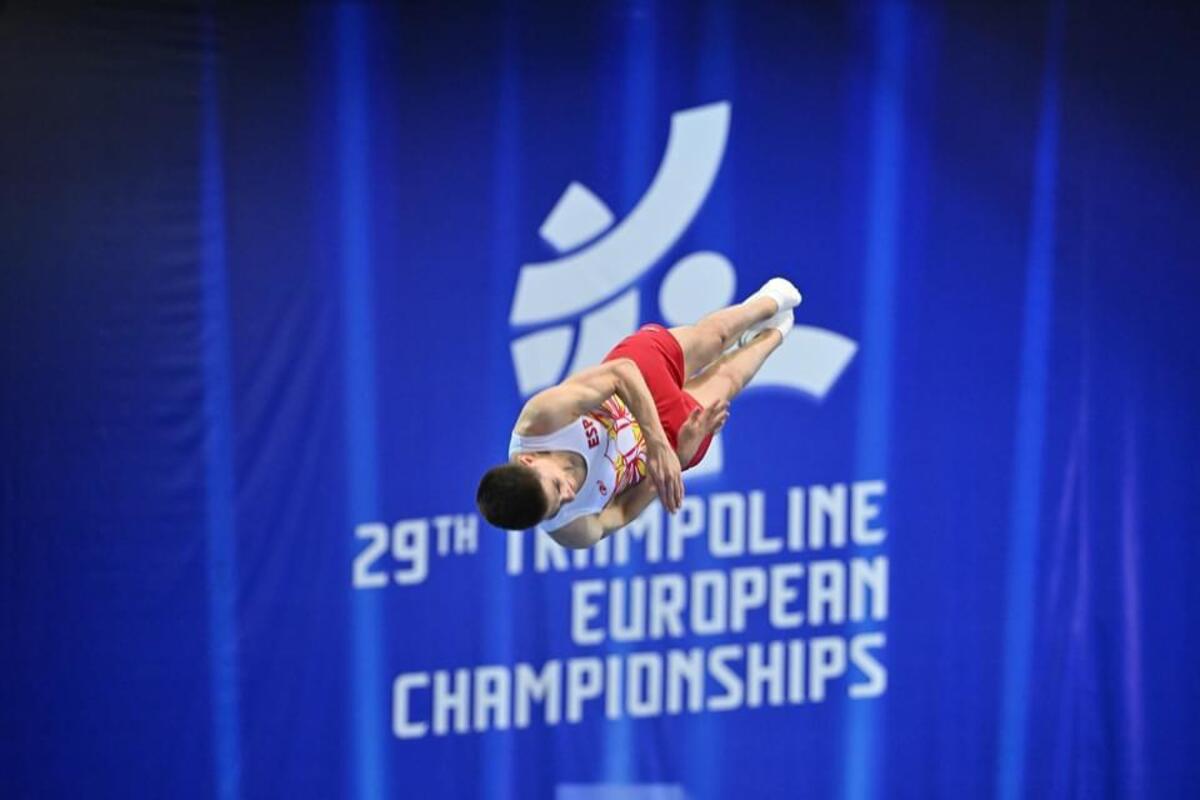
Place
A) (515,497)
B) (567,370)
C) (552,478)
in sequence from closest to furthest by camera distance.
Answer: (515,497), (552,478), (567,370)

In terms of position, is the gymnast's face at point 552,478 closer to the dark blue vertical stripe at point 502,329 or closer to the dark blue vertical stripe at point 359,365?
the dark blue vertical stripe at point 502,329

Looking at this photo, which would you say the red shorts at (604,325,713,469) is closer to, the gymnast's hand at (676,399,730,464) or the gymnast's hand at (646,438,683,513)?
the gymnast's hand at (676,399,730,464)

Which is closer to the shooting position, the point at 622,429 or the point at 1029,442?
the point at 622,429

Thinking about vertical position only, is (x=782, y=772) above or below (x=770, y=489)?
below

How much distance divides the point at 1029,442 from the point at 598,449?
2.37 m

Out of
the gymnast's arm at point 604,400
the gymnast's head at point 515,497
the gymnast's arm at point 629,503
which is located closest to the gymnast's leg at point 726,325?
the gymnast's arm at point 629,503

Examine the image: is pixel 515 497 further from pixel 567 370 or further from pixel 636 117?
pixel 636 117

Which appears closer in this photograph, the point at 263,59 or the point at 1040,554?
the point at 1040,554

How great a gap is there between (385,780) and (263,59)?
110 inches

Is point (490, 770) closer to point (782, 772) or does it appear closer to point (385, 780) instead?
point (385, 780)

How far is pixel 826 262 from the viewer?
238 inches

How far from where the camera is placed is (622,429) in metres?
4.35

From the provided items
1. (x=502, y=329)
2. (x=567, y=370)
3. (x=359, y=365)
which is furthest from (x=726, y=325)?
(x=359, y=365)

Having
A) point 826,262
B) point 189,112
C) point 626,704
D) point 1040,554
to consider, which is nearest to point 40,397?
point 189,112
